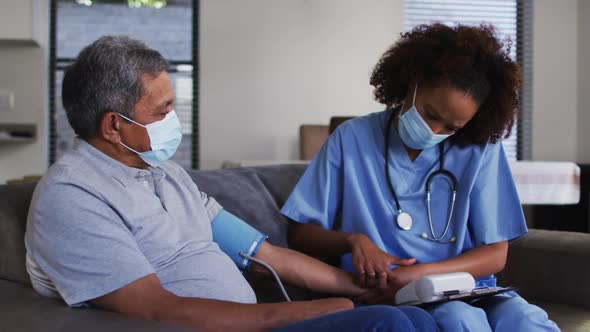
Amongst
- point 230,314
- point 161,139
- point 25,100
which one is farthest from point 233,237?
point 25,100

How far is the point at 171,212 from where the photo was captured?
1.30m

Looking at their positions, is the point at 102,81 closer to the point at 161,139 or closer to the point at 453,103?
the point at 161,139

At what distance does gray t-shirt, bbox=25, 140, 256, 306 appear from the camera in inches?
41.2

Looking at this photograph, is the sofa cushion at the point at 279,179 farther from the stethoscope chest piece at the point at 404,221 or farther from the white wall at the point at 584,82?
the white wall at the point at 584,82

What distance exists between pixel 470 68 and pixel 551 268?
0.63 meters

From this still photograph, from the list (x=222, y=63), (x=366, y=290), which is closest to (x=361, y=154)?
(x=366, y=290)

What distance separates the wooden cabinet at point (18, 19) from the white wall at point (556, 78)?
4.37 m

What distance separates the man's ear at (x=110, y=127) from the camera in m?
1.23

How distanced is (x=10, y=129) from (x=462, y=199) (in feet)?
15.4

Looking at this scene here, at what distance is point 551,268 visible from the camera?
1.78 meters

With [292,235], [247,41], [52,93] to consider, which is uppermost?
[247,41]

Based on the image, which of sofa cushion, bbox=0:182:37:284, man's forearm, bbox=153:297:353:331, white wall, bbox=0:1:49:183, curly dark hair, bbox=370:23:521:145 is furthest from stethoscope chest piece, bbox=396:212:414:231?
white wall, bbox=0:1:49:183

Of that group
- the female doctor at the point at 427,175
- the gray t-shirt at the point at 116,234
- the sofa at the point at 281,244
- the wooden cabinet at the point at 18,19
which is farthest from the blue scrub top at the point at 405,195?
the wooden cabinet at the point at 18,19

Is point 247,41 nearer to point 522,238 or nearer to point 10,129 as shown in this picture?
point 10,129
